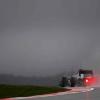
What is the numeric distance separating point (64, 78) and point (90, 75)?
4.41 meters

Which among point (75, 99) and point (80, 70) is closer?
point (75, 99)

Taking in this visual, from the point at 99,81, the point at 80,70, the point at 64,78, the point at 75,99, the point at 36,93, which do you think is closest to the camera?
the point at 75,99

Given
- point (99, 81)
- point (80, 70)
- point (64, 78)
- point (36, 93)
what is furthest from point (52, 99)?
point (99, 81)

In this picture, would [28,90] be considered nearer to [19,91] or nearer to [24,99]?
[19,91]

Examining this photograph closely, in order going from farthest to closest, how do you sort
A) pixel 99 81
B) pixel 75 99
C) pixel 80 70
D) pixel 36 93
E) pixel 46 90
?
pixel 99 81 < pixel 80 70 < pixel 46 90 < pixel 36 93 < pixel 75 99

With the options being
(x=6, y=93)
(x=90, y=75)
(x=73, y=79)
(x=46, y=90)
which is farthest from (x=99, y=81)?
(x=6, y=93)

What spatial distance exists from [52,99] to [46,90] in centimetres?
619

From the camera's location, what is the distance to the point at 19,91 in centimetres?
2683

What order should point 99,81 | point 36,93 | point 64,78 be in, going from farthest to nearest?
point 99,81 < point 64,78 < point 36,93

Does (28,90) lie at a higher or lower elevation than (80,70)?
lower

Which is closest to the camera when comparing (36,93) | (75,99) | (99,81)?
(75,99)

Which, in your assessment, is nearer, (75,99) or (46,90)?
(75,99)

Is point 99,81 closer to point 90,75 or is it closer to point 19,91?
point 90,75

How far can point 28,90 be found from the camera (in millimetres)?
27328
